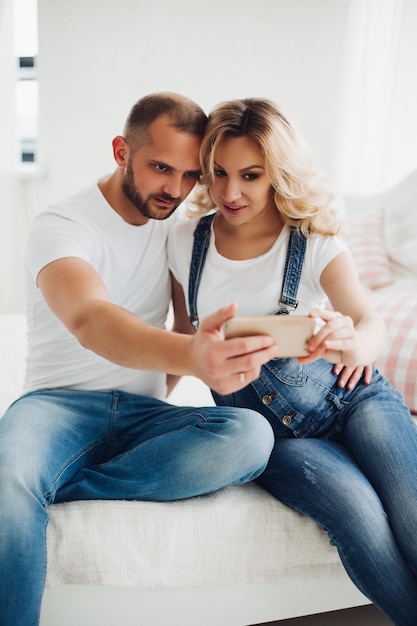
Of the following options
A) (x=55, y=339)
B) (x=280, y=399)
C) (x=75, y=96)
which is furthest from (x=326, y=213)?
(x=75, y=96)

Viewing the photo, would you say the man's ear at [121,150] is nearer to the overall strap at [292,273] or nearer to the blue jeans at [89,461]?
the overall strap at [292,273]

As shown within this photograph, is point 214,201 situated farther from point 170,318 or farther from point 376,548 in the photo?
Result: point 170,318

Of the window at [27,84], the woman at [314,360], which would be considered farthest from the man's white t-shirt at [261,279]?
the window at [27,84]

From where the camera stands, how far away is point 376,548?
1146mm

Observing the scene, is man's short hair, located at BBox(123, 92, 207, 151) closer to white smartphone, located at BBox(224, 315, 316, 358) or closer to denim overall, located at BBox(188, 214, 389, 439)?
denim overall, located at BBox(188, 214, 389, 439)

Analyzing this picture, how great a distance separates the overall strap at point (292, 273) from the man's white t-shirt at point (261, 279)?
1 centimetres

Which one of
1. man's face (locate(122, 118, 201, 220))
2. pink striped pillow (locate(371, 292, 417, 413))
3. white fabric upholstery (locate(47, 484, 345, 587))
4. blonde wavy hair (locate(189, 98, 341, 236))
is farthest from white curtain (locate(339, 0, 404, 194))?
white fabric upholstery (locate(47, 484, 345, 587))

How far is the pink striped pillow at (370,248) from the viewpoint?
219cm

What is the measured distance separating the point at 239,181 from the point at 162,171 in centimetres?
16

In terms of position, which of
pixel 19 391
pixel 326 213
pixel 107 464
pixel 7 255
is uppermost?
pixel 326 213

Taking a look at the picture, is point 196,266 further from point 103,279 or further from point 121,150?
point 121,150

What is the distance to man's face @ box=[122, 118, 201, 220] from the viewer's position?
4.69ft

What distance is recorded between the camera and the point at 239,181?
55.7 inches

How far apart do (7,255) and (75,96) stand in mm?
898
